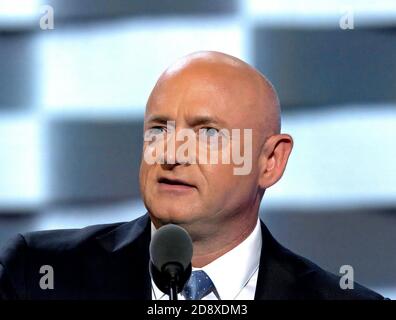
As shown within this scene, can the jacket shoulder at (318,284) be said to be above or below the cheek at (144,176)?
below

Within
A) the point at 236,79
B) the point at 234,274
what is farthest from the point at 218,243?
the point at 236,79

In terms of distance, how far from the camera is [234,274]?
1784mm

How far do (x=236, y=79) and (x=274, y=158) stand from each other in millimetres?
172

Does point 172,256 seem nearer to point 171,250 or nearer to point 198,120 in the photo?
point 171,250

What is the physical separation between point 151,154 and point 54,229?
0.83ft

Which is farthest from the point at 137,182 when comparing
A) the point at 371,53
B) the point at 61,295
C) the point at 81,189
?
the point at 371,53

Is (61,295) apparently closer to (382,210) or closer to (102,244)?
(102,244)

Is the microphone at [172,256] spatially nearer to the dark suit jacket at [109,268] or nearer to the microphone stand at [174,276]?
the microphone stand at [174,276]

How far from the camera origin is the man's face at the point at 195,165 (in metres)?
1.71

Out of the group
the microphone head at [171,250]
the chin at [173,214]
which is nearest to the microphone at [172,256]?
the microphone head at [171,250]

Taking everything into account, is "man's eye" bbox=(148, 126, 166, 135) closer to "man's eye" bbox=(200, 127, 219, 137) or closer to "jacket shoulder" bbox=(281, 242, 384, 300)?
"man's eye" bbox=(200, 127, 219, 137)

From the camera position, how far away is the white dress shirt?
177 centimetres

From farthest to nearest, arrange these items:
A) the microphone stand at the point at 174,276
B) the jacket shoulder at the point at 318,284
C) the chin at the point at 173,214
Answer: the jacket shoulder at the point at 318,284
the chin at the point at 173,214
the microphone stand at the point at 174,276

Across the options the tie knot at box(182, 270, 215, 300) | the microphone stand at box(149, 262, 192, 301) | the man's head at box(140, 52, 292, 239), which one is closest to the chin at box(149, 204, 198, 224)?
the man's head at box(140, 52, 292, 239)
